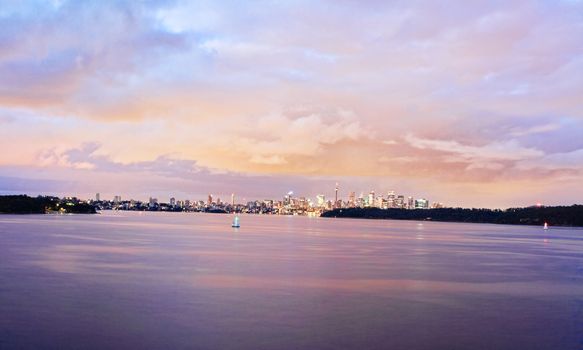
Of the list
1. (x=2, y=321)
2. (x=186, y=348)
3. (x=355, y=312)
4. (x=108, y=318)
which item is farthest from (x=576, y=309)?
(x=2, y=321)

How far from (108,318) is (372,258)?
2621cm

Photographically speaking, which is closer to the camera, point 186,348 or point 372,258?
point 186,348

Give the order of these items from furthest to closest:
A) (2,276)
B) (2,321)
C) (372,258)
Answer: (372,258)
(2,276)
(2,321)

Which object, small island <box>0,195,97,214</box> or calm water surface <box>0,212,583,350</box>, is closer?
calm water surface <box>0,212,583,350</box>

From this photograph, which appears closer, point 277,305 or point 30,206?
point 277,305

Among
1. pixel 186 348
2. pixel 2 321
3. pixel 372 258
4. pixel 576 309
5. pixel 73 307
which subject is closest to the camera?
pixel 186 348

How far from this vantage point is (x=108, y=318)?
17031mm

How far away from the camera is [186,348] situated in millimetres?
14031

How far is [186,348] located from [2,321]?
563 cm

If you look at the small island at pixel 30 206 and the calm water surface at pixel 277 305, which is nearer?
the calm water surface at pixel 277 305

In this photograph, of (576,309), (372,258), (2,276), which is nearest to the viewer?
(576,309)

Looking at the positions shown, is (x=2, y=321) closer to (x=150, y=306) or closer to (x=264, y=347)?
(x=150, y=306)

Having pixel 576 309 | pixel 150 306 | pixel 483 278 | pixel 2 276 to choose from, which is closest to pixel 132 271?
pixel 2 276

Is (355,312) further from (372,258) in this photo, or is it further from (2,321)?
(372,258)
